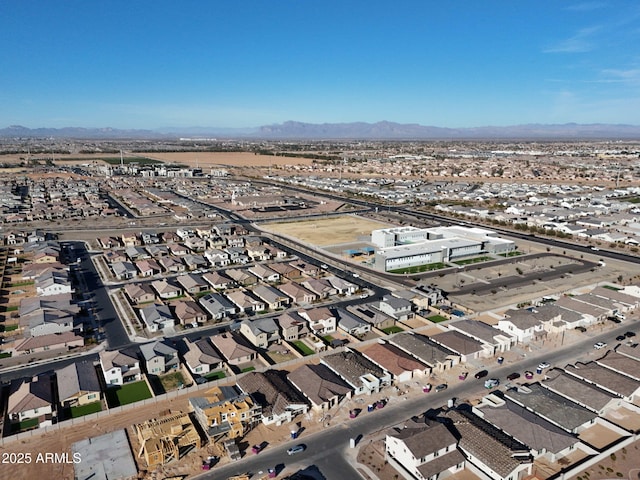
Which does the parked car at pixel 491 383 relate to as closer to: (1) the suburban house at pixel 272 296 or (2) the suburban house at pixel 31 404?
(1) the suburban house at pixel 272 296

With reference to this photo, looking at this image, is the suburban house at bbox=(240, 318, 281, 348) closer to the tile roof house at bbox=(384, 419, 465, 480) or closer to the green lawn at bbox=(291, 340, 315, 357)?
the green lawn at bbox=(291, 340, 315, 357)

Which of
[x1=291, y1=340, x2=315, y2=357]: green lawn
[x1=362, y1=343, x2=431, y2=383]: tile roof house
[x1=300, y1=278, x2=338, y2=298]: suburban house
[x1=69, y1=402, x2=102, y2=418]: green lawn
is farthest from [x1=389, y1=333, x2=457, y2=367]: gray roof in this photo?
[x1=69, y1=402, x2=102, y2=418]: green lawn

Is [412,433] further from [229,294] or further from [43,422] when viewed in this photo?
[229,294]

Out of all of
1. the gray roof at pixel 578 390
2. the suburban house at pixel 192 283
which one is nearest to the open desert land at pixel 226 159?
the suburban house at pixel 192 283

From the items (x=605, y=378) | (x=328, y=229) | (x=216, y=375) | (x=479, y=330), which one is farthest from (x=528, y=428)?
(x=328, y=229)

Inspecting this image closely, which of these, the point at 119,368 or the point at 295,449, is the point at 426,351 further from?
the point at 119,368

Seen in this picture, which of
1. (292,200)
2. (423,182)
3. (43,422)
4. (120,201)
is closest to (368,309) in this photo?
(43,422)
